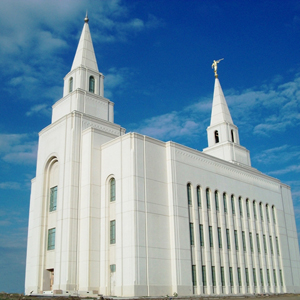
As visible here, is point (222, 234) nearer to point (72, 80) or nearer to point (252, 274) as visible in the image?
point (252, 274)

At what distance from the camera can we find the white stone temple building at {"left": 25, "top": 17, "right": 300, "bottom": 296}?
31.6 meters

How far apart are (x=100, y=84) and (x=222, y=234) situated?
1975cm

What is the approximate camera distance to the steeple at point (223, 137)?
48.4 metres

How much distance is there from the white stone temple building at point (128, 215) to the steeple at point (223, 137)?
197 inches

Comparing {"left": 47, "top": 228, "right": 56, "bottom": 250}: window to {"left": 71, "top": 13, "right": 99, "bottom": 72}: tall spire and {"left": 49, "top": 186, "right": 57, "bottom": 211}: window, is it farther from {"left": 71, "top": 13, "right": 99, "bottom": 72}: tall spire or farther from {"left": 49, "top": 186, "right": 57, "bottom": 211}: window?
{"left": 71, "top": 13, "right": 99, "bottom": 72}: tall spire

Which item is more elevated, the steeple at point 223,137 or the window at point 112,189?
the steeple at point 223,137

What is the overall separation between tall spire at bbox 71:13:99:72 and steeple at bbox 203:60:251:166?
1756cm

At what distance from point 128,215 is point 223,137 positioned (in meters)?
22.2

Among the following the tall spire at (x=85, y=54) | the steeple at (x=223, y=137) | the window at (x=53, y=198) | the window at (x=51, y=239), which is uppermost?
the tall spire at (x=85, y=54)

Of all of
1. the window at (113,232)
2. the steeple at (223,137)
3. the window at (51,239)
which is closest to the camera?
the window at (113,232)

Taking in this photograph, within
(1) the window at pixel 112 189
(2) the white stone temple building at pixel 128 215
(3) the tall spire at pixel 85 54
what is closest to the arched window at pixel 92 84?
(2) the white stone temple building at pixel 128 215

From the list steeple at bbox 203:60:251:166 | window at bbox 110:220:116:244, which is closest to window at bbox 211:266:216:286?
window at bbox 110:220:116:244

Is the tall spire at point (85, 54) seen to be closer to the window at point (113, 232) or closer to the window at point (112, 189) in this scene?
the window at point (112, 189)

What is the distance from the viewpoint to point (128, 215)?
3147 centimetres
